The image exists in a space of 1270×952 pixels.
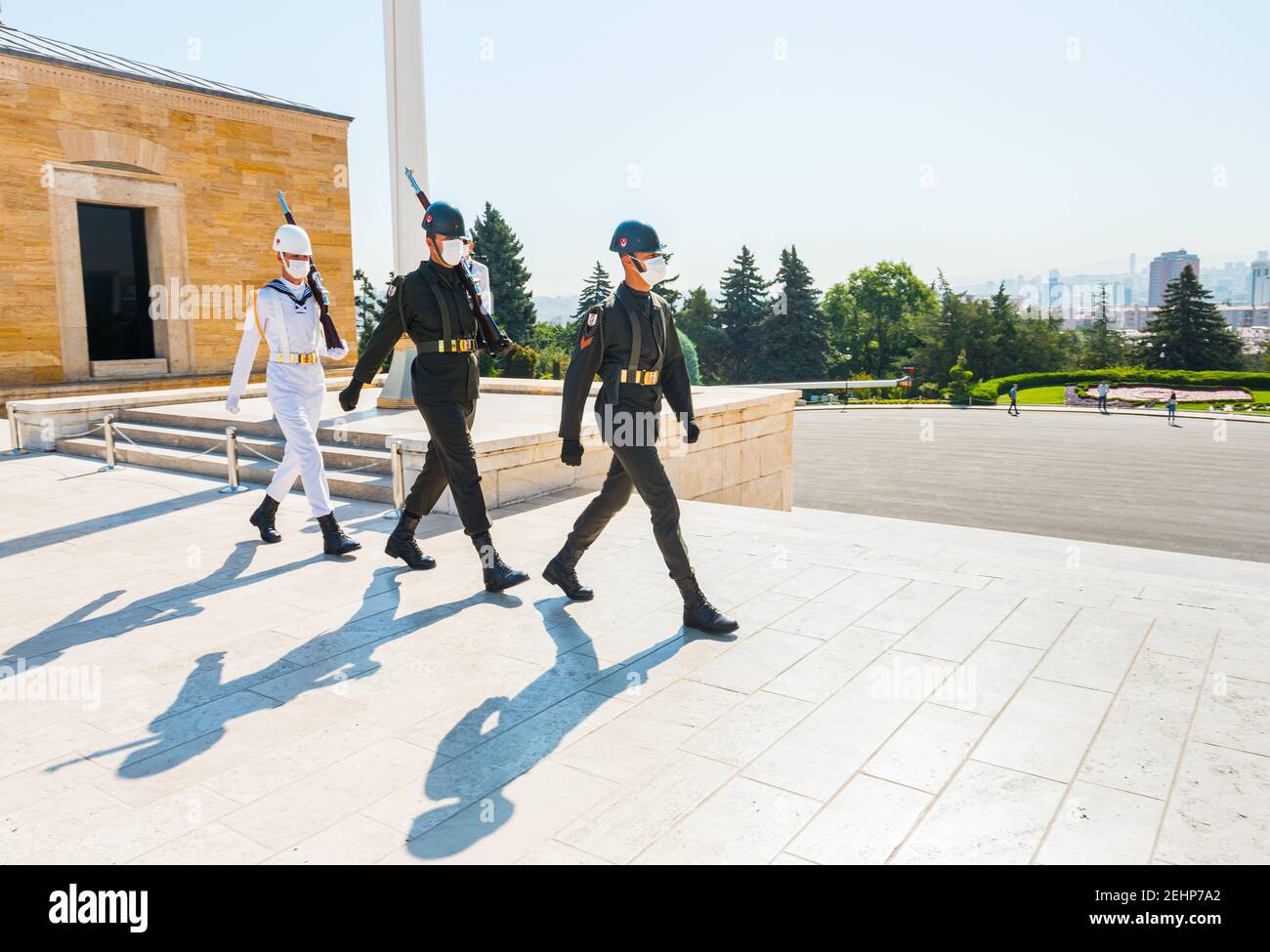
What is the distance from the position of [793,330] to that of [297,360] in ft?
205

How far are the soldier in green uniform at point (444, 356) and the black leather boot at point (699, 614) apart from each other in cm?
133

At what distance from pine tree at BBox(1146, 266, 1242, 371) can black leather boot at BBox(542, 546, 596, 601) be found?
65.8 m

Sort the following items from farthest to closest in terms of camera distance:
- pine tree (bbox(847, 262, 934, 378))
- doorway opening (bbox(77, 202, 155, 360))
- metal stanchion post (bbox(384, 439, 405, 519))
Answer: pine tree (bbox(847, 262, 934, 378)), doorway opening (bbox(77, 202, 155, 360)), metal stanchion post (bbox(384, 439, 405, 519))

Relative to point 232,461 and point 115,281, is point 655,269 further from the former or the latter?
point 115,281

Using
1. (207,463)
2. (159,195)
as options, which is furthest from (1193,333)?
(207,463)

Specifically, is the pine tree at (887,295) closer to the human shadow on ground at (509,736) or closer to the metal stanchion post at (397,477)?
the metal stanchion post at (397,477)

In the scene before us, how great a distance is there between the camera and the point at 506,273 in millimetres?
61688

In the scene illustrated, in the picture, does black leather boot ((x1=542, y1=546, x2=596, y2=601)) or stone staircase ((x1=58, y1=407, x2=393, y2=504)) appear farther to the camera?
stone staircase ((x1=58, y1=407, x2=393, y2=504))

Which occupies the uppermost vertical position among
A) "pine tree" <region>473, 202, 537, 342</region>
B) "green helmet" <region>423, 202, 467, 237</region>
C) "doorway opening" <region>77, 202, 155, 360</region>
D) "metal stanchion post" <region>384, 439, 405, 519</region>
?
"pine tree" <region>473, 202, 537, 342</region>

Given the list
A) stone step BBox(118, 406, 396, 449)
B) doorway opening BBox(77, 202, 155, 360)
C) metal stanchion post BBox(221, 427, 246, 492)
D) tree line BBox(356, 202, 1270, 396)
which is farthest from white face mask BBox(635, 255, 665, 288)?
tree line BBox(356, 202, 1270, 396)

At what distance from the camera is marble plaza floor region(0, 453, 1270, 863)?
10.4 feet

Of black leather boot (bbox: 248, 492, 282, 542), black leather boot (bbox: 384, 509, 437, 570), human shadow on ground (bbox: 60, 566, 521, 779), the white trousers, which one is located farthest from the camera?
black leather boot (bbox: 248, 492, 282, 542)

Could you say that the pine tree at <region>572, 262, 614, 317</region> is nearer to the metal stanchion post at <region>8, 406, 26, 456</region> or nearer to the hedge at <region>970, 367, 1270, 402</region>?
the hedge at <region>970, 367, 1270, 402</region>

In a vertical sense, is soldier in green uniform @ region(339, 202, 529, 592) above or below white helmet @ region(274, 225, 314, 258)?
below
